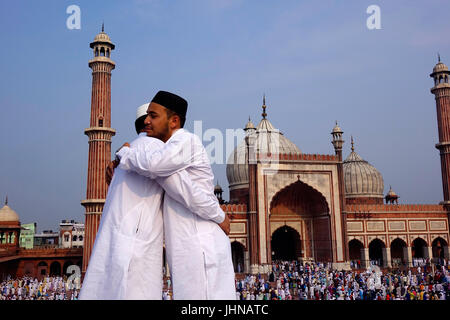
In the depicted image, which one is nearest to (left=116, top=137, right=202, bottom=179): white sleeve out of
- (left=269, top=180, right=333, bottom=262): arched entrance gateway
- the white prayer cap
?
the white prayer cap

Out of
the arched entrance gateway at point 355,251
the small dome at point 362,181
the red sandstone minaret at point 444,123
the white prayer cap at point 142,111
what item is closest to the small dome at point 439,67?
the red sandstone minaret at point 444,123

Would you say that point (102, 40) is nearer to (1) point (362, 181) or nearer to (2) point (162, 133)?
(1) point (362, 181)

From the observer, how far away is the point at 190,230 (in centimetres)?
199

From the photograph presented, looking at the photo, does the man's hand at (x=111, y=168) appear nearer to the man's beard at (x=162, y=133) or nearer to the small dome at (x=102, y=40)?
the man's beard at (x=162, y=133)

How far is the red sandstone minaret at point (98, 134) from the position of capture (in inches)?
794

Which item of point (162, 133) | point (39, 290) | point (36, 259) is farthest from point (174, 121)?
point (36, 259)

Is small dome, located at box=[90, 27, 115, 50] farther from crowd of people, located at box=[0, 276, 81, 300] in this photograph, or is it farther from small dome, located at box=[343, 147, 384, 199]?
small dome, located at box=[343, 147, 384, 199]

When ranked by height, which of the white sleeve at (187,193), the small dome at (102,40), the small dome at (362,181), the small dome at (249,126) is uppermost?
the small dome at (102,40)

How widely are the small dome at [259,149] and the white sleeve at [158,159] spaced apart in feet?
80.3

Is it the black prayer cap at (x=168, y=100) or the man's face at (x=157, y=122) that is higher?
the black prayer cap at (x=168, y=100)

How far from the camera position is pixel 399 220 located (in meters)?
24.9

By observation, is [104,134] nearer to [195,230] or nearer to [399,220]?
[399,220]

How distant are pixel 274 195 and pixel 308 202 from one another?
3.85m
